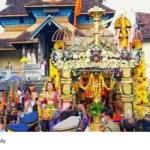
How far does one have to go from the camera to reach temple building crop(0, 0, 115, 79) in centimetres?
1931

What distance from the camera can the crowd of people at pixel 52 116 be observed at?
4.62m

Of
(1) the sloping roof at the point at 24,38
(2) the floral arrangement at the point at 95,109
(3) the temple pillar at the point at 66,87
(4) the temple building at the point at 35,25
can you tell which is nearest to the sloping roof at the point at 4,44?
(4) the temple building at the point at 35,25

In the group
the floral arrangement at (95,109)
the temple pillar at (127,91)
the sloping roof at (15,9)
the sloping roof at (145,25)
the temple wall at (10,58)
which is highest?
the sloping roof at (15,9)

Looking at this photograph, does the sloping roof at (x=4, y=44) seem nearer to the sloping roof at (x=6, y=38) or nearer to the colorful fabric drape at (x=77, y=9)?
the sloping roof at (x=6, y=38)

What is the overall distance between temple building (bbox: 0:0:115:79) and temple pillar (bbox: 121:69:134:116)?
8566 millimetres

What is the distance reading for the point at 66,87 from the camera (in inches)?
379

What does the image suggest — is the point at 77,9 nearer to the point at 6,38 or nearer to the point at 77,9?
the point at 77,9

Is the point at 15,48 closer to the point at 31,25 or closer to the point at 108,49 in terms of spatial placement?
the point at 31,25

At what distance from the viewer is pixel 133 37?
36.5ft

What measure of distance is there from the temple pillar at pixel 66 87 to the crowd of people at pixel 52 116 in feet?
0.86

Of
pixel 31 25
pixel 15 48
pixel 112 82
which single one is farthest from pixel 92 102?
pixel 31 25

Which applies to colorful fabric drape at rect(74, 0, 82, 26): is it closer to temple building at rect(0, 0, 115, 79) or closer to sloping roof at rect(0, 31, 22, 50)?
temple building at rect(0, 0, 115, 79)
